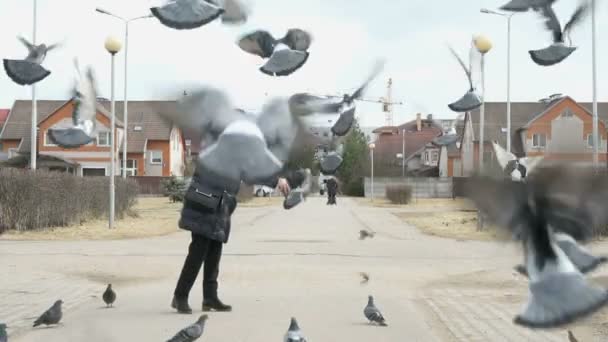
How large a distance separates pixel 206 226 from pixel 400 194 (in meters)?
45.1

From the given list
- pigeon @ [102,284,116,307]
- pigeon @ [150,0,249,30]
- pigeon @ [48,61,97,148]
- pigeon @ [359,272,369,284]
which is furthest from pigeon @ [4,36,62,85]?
pigeon @ [359,272,369,284]

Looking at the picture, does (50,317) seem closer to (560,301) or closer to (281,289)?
(281,289)

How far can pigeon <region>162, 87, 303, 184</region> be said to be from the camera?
217 inches

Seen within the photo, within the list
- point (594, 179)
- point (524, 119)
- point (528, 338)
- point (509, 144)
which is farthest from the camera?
point (528, 338)

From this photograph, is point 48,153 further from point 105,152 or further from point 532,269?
point 532,269

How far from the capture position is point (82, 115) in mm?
7863

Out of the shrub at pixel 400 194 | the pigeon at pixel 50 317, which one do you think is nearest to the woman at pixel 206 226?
the pigeon at pixel 50 317

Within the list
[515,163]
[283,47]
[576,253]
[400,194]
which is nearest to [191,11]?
[283,47]

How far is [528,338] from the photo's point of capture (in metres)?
7.51

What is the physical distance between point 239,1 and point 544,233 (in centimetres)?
256

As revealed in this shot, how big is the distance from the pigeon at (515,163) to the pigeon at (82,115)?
4.65 m

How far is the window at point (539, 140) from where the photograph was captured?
158 inches

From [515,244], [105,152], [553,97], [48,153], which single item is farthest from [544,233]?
[105,152]

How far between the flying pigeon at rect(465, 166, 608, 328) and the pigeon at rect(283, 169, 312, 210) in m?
2.35
